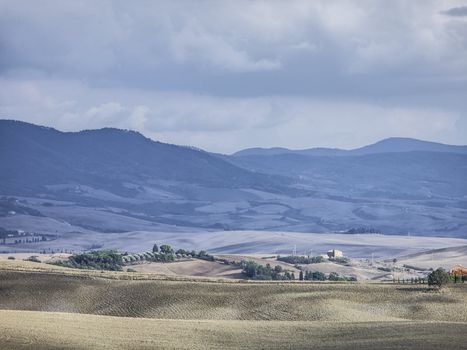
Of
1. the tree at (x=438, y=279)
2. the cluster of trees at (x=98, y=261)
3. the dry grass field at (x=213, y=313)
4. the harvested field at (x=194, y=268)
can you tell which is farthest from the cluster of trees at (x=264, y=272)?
the tree at (x=438, y=279)

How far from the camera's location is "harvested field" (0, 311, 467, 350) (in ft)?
207

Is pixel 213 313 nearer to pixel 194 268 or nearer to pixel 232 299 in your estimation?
pixel 232 299

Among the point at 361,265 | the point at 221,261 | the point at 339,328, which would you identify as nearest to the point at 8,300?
the point at 339,328

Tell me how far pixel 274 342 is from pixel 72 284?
36793 millimetres

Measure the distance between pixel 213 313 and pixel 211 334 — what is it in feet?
59.3

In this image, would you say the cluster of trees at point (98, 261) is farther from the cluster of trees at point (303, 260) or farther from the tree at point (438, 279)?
the tree at point (438, 279)

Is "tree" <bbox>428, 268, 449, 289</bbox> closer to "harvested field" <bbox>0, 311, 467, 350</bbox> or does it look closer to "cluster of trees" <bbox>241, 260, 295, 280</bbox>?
"harvested field" <bbox>0, 311, 467, 350</bbox>

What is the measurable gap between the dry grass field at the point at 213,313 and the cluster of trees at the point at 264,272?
38.7 meters

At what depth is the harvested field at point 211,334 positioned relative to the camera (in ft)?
207

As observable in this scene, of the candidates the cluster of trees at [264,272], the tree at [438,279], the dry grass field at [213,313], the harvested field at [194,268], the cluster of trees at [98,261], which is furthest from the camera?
the harvested field at [194,268]

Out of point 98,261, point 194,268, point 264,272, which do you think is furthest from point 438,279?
point 98,261

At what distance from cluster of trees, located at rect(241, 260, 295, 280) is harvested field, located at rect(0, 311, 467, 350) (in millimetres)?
74931

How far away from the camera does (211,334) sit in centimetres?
6981

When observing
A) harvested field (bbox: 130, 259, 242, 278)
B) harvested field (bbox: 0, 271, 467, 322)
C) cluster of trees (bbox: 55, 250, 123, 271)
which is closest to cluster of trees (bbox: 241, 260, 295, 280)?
harvested field (bbox: 130, 259, 242, 278)
